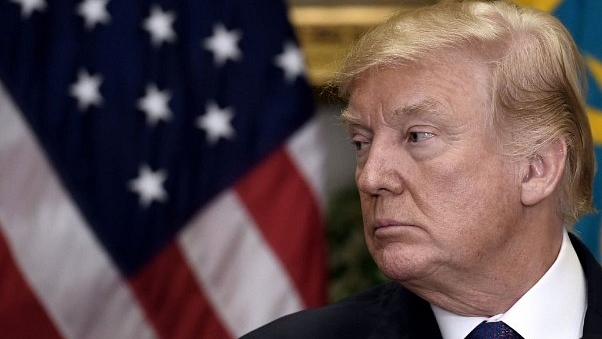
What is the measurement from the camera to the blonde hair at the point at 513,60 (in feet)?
7.47

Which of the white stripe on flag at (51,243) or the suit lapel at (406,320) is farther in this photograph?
the white stripe on flag at (51,243)

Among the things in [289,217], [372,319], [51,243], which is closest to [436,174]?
[372,319]

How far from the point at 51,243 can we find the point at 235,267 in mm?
568

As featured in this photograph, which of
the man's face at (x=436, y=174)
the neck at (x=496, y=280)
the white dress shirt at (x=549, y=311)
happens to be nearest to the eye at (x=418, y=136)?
the man's face at (x=436, y=174)

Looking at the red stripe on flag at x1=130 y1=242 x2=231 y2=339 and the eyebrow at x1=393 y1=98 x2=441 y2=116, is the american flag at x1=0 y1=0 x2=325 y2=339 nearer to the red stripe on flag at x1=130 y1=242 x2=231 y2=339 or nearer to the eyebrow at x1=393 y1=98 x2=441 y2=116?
the red stripe on flag at x1=130 y1=242 x2=231 y2=339

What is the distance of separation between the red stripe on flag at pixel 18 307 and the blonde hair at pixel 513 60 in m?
1.47

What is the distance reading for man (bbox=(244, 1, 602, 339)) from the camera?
2230 mm

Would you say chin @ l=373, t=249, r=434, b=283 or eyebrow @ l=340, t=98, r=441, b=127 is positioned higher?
eyebrow @ l=340, t=98, r=441, b=127

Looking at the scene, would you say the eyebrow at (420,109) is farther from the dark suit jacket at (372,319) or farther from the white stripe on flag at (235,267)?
the white stripe on flag at (235,267)

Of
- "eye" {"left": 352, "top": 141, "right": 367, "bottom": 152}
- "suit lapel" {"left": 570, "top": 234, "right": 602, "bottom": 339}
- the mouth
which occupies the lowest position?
"suit lapel" {"left": 570, "top": 234, "right": 602, "bottom": 339}

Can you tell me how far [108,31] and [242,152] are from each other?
55cm

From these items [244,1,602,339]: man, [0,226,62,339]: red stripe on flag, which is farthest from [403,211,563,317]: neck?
[0,226,62,339]: red stripe on flag

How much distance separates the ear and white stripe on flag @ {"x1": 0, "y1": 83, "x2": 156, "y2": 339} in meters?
1.60

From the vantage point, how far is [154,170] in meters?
3.57
